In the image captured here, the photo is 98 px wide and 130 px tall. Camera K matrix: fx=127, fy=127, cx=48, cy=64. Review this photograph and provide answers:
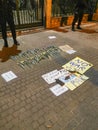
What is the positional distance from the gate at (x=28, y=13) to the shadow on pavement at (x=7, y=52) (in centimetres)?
188

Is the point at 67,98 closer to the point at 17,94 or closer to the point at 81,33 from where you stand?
the point at 17,94

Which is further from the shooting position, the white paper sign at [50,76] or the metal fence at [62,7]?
the metal fence at [62,7]

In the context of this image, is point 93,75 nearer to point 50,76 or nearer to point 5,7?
point 50,76

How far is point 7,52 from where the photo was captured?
3.66 m

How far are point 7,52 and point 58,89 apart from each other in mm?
2044

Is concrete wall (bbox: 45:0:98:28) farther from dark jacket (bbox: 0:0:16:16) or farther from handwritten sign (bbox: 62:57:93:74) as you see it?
handwritten sign (bbox: 62:57:93:74)

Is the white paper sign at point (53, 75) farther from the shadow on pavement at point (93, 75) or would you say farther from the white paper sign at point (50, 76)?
the shadow on pavement at point (93, 75)

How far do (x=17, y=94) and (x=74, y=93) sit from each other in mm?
1018

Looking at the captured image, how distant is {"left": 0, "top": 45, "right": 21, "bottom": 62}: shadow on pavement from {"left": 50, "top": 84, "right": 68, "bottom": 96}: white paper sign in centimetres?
162

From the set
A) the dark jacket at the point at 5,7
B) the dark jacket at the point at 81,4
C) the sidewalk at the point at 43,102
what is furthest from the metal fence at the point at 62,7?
the sidewalk at the point at 43,102

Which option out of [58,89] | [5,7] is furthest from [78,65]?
[5,7]

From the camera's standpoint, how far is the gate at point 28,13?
17.7 feet

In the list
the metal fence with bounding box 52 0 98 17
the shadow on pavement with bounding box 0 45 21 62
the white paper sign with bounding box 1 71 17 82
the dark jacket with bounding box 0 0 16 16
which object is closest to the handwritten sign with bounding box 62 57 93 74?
the white paper sign with bounding box 1 71 17 82

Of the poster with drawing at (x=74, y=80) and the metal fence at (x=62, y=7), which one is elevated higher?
the metal fence at (x=62, y=7)
